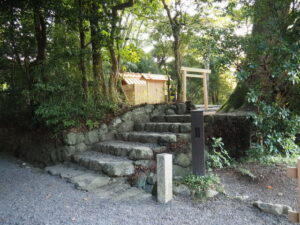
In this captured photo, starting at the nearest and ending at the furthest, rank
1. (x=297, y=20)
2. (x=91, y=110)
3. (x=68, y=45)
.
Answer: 1. (x=297, y=20)
2. (x=91, y=110)
3. (x=68, y=45)

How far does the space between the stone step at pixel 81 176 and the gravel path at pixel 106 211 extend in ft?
0.58

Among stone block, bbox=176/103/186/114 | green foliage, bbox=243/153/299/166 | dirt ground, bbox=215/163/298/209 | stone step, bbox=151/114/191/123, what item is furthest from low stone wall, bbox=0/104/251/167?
stone block, bbox=176/103/186/114

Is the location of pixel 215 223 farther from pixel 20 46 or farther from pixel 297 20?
pixel 20 46

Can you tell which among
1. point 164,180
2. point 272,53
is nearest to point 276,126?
point 272,53

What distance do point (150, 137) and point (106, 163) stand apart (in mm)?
1113

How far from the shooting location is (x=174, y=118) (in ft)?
17.1

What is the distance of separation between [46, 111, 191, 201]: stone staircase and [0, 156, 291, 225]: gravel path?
0.28 m

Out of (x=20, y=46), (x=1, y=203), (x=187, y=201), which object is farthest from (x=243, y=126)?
(x=20, y=46)

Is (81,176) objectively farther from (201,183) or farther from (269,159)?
(269,159)

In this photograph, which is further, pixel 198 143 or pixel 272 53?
pixel 272 53

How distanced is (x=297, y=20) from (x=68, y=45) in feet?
15.6

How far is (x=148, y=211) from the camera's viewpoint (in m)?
2.52

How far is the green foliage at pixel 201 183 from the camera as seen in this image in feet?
9.72

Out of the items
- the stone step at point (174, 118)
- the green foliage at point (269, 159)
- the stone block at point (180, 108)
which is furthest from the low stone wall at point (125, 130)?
the stone block at point (180, 108)
